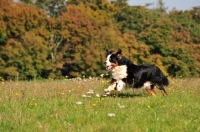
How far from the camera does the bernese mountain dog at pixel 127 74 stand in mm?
10727

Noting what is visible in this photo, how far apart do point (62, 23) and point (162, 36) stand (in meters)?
13.1

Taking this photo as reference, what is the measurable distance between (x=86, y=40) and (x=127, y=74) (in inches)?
1367

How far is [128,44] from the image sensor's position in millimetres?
45969

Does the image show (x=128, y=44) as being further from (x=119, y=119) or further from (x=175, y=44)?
(x=119, y=119)

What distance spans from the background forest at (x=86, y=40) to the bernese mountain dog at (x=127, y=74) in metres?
29.0

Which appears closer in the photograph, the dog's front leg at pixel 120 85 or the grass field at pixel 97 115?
the grass field at pixel 97 115

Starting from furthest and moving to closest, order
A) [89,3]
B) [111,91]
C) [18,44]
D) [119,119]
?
[89,3] → [18,44] → [111,91] → [119,119]

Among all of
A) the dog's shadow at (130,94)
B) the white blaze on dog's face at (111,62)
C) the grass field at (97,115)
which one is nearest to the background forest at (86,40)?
the dog's shadow at (130,94)

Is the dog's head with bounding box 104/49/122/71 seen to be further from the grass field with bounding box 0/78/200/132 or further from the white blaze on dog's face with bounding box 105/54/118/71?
the grass field with bounding box 0/78/200/132

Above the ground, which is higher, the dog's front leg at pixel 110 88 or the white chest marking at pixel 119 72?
the white chest marking at pixel 119 72

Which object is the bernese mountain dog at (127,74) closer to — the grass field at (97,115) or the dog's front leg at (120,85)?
the dog's front leg at (120,85)

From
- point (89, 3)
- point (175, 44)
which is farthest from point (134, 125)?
point (89, 3)

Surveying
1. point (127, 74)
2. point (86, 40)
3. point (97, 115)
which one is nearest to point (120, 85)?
point (127, 74)

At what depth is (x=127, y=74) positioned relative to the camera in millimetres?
10836
